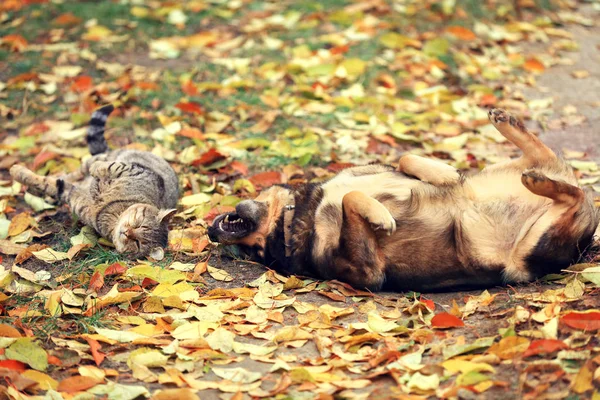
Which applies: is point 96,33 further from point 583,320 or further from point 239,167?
point 583,320

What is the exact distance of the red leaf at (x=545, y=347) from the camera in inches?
140

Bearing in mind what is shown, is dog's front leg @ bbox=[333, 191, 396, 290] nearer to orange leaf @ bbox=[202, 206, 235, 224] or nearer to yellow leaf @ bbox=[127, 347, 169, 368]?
yellow leaf @ bbox=[127, 347, 169, 368]

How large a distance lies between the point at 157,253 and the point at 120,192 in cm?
82

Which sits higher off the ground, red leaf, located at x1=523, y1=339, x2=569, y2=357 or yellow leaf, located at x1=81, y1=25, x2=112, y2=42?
red leaf, located at x1=523, y1=339, x2=569, y2=357

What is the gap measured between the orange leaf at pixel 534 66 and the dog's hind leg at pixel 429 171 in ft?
13.4

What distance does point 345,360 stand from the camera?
3.82m

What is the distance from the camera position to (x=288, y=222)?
493cm

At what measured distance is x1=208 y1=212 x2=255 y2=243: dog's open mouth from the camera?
493 cm

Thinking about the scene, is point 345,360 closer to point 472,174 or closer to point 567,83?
point 472,174

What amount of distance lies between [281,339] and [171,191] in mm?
2271

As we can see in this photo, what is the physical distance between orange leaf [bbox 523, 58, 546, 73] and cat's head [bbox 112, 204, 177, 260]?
196 inches

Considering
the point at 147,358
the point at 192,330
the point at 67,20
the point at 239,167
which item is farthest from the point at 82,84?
the point at 147,358

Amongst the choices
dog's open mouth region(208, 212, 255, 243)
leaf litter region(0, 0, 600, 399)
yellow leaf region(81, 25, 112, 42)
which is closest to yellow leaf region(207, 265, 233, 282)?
leaf litter region(0, 0, 600, 399)

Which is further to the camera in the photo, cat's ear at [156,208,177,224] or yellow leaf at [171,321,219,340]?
cat's ear at [156,208,177,224]
